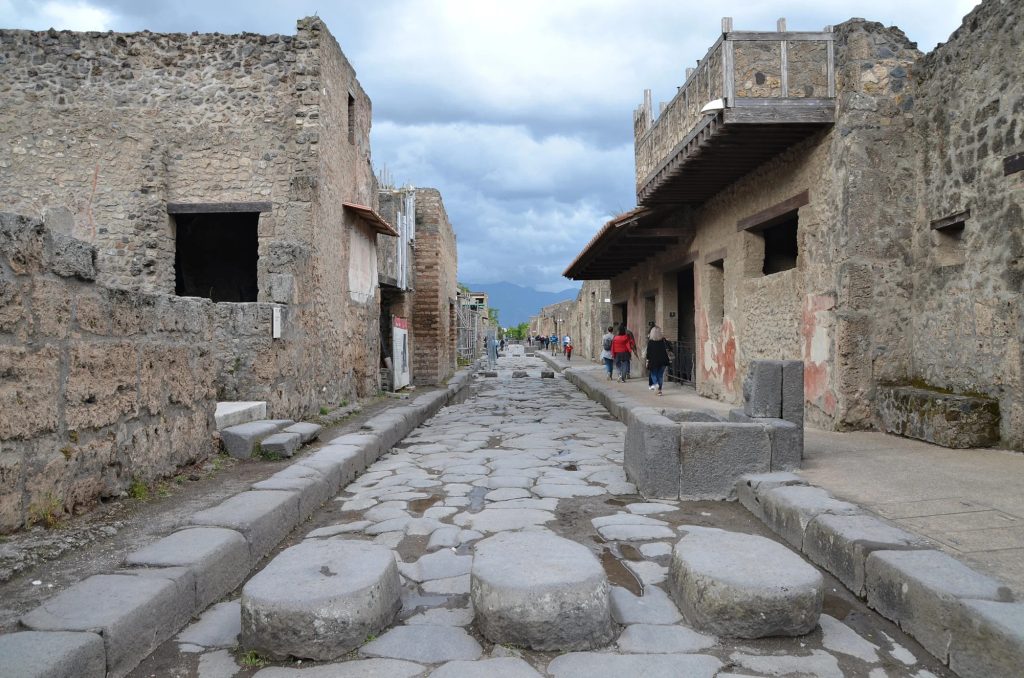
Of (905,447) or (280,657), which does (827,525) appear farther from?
(905,447)

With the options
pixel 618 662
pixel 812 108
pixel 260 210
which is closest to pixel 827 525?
pixel 618 662

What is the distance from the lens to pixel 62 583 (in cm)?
270

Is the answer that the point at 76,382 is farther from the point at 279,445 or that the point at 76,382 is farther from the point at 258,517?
the point at 279,445

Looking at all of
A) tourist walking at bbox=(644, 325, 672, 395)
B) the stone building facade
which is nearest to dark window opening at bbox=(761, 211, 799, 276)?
tourist walking at bbox=(644, 325, 672, 395)

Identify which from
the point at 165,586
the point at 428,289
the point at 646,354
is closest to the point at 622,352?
the point at 646,354

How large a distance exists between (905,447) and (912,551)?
10.7ft

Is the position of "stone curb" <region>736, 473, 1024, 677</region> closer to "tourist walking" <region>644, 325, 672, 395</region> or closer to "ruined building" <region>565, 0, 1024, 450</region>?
"ruined building" <region>565, 0, 1024, 450</region>

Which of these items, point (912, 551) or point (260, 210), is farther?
point (260, 210)

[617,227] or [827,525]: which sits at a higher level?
[617,227]

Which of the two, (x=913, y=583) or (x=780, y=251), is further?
(x=780, y=251)

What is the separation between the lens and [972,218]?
574cm

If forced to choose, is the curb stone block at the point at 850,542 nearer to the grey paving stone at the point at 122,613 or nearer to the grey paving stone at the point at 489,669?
the grey paving stone at the point at 489,669

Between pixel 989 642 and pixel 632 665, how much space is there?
1105 millimetres

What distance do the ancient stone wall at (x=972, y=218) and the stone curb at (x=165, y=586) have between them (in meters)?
5.32
